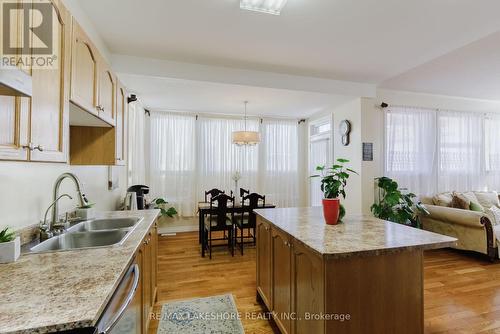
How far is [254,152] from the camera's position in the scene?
518cm

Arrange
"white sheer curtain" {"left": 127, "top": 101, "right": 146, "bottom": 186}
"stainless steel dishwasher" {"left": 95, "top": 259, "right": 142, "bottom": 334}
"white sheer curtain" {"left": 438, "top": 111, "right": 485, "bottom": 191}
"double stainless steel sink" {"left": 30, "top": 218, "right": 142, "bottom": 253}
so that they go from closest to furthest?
"stainless steel dishwasher" {"left": 95, "top": 259, "right": 142, "bottom": 334} → "double stainless steel sink" {"left": 30, "top": 218, "right": 142, "bottom": 253} → "white sheer curtain" {"left": 127, "top": 101, "right": 146, "bottom": 186} → "white sheer curtain" {"left": 438, "top": 111, "right": 485, "bottom": 191}

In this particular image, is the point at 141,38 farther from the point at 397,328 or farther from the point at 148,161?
the point at 397,328

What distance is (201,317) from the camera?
2.10 m

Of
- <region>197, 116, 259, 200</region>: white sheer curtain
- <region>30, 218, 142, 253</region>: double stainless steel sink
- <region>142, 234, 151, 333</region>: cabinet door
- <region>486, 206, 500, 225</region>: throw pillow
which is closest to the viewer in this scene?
<region>30, 218, 142, 253</region>: double stainless steel sink

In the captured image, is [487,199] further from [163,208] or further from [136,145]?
[136,145]

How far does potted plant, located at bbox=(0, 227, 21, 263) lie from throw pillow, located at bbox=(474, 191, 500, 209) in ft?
19.9

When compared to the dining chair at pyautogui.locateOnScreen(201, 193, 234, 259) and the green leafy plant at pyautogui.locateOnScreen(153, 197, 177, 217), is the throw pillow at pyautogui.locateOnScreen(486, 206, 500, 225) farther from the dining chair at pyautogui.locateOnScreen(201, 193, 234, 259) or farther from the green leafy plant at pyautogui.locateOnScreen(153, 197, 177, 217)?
the green leafy plant at pyautogui.locateOnScreen(153, 197, 177, 217)

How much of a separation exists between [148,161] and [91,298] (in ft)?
13.7

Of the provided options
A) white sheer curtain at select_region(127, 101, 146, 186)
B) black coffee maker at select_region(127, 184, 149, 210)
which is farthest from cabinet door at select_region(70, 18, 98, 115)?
black coffee maker at select_region(127, 184, 149, 210)

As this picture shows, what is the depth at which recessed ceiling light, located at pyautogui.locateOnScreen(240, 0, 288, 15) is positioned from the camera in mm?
1927

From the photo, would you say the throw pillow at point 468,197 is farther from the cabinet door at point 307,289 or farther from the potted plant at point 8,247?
the potted plant at point 8,247

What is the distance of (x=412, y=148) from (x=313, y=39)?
118 inches

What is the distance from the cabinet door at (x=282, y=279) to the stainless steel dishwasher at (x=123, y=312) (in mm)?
951

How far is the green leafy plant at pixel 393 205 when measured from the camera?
139 inches
